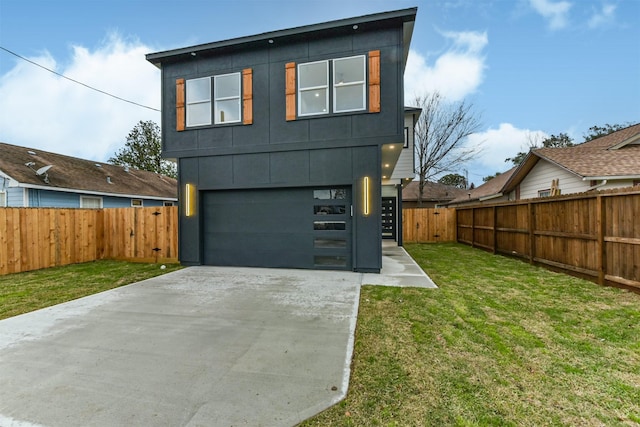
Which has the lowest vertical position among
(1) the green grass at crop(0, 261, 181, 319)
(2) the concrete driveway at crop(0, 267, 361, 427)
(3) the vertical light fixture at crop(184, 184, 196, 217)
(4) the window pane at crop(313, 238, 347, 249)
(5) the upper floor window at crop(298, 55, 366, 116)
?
(2) the concrete driveway at crop(0, 267, 361, 427)

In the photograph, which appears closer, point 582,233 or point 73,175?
point 582,233

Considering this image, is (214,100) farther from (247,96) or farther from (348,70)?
(348,70)

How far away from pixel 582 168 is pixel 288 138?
988 cm

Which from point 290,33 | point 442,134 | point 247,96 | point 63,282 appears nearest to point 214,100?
point 247,96

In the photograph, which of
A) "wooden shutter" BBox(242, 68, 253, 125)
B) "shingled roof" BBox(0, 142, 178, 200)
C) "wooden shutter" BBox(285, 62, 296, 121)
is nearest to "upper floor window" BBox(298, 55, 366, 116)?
"wooden shutter" BBox(285, 62, 296, 121)

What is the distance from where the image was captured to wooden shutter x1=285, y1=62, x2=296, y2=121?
699 centimetres

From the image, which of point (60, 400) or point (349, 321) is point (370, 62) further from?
point (60, 400)

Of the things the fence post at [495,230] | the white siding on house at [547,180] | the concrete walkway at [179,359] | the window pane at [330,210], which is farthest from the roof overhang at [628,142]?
the concrete walkway at [179,359]

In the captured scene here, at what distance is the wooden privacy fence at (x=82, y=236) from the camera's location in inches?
275

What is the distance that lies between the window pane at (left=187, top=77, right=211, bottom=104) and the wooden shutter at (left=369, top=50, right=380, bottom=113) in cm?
439

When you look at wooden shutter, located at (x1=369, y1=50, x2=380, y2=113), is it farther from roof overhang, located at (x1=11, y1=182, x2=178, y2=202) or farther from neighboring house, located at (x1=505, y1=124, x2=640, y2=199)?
roof overhang, located at (x1=11, y1=182, x2=178, y2=202)

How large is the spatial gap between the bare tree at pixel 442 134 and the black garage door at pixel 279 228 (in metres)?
15.9

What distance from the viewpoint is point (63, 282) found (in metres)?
6.02

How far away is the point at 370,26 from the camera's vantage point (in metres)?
6.49
